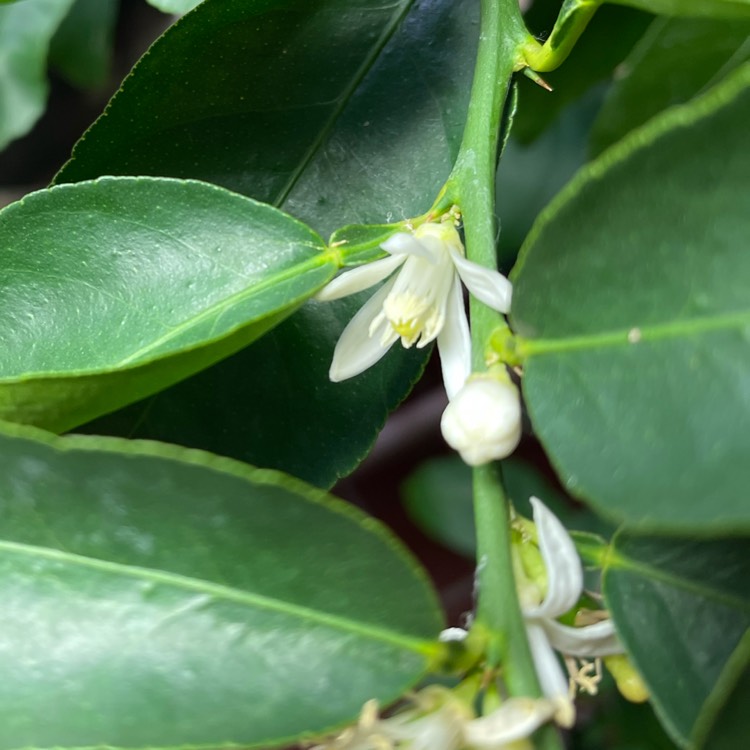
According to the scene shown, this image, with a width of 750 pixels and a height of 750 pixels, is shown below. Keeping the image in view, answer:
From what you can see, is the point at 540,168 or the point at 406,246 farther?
the point at 540,168

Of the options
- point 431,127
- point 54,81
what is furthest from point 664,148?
point 54,81

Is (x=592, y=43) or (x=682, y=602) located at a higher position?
(x=592, y=43)

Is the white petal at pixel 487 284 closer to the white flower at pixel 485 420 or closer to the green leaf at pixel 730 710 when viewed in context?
the white flower at pixel 485 420

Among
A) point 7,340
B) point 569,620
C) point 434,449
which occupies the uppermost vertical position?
point 7,340

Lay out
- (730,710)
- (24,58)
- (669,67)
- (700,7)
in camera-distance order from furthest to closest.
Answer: (24,58) < (669,67) < (700,7) < (730,710)

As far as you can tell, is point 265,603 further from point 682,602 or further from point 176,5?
point 176,5

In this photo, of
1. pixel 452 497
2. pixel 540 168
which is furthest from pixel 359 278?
pixel 452 497

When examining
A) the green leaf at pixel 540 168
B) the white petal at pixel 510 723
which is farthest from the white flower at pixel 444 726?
the green leaf at pixel 540 168

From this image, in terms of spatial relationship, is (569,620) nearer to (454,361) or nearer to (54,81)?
(454,361)
